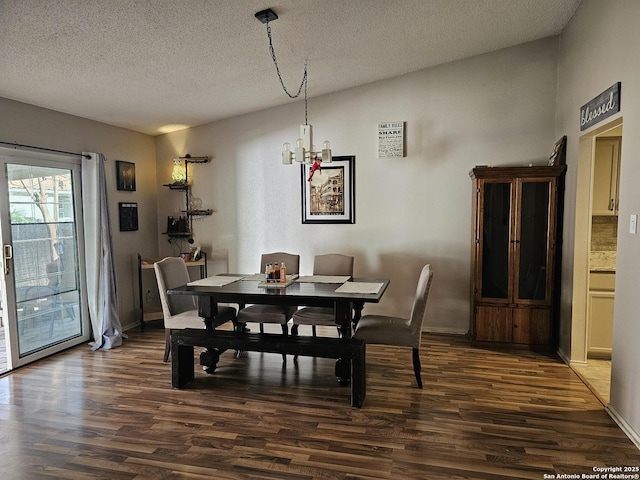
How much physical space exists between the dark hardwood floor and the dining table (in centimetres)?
32

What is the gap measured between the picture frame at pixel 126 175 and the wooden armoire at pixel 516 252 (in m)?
3.83

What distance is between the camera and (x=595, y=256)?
13.2 ft

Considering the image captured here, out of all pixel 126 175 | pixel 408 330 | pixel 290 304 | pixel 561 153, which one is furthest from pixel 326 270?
pixel 126 175

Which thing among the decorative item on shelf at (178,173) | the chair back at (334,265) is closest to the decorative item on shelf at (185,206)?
the decorative item on shelf at (178,173)

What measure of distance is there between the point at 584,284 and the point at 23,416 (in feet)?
14.5

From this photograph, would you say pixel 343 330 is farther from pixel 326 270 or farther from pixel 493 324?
pixel 493 324

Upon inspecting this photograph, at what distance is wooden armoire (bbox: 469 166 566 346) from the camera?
401 centimetres

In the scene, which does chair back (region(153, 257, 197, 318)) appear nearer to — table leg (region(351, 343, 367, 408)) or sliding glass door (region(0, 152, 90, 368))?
Answer: sliding glass door (region(0, 152, 90, 368))

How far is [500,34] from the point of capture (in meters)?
3.96

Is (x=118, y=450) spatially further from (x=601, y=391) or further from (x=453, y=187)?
(x=453, y=187)

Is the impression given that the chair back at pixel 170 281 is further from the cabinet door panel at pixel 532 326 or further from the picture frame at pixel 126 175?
the cabinet door panel at pixel 532 326

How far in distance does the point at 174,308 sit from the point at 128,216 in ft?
5.43

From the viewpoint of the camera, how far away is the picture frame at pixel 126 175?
16.0 ft

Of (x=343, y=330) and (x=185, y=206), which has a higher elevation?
(x=185, y=206)
